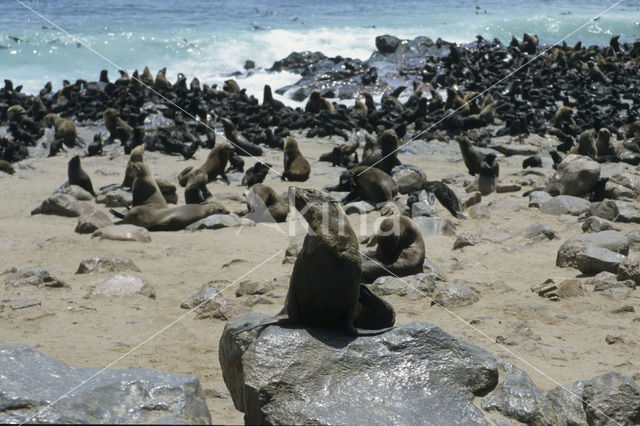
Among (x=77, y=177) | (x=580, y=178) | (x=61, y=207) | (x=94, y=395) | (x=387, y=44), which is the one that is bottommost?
(x=61, y=207)

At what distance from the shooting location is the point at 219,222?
9.54 meters

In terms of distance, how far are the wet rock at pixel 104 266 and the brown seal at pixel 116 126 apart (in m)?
8.06

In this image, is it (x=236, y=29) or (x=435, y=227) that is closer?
(x=435, y=227)

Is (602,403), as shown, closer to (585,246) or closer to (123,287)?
(585,246)

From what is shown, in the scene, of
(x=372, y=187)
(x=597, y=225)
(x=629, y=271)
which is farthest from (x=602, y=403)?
(x=372, y=187)

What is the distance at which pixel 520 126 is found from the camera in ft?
51.0

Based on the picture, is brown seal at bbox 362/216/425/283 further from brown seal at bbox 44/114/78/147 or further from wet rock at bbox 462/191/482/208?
brown seal at bbox 44/114/78/147

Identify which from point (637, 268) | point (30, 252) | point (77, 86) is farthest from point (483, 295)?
point (77, 86)

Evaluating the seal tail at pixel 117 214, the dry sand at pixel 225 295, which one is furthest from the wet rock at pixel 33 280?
the seal tail at pixel 117 214

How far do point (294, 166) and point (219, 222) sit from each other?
319 cm

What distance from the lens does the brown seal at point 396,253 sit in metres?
7.12

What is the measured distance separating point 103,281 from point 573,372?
4.38m

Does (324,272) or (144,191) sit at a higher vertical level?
(324,272)

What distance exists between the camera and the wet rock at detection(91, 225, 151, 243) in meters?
8.81
